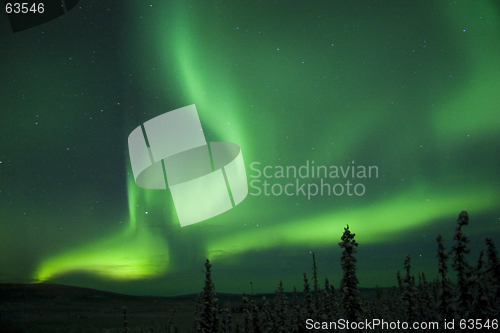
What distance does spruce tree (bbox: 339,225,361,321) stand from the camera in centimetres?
2625

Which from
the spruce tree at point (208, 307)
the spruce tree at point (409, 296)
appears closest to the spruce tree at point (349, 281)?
the spruce tree at point (409, 296)

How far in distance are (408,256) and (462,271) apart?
767 cm

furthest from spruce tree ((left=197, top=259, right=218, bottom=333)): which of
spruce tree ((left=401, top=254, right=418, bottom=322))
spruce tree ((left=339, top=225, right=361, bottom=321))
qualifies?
spruce tree ((left=401, top=254, right=418, bottom=322))

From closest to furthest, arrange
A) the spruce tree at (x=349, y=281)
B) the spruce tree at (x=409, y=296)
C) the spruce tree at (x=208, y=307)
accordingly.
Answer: the spruce tree at (x=349, y=281), the spruce tree at (x=409, y=296), the spruce tree at (x=208, y=307)

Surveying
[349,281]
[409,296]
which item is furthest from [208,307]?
[409,296]

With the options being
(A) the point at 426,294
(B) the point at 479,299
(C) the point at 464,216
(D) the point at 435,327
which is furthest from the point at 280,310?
(A) the point at 426,294

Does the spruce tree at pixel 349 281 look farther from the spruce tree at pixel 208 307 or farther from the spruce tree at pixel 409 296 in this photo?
the spruce tree at pixel 208 307

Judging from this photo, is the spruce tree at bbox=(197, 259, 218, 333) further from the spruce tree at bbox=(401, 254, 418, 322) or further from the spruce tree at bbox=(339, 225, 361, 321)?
the spruce tree at bbox=(401, 254, 418, 322)

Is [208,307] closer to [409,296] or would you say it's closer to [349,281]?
[349,281]

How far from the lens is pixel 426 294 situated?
6369 centimetres

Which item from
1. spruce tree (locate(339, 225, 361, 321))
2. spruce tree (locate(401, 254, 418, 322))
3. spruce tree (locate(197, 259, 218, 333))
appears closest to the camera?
spruce tree (locate(339, 225, 361, 321))

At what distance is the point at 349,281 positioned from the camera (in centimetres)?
2684

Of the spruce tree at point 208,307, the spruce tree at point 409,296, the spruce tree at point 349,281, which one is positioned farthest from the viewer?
the spruce tree at point 208,307

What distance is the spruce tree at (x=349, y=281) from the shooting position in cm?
2625
